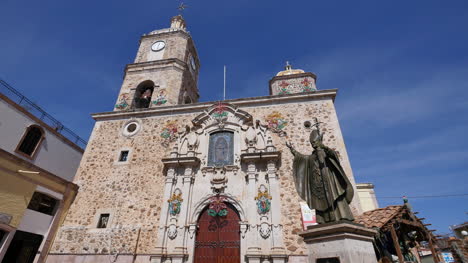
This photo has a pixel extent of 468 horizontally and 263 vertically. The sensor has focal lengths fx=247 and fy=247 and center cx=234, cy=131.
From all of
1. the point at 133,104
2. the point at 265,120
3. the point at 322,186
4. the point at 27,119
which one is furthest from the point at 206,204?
the point at 27,119

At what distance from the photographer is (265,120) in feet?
39.5

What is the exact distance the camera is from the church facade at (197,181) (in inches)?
370

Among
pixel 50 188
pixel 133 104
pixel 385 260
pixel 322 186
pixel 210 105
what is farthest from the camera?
pixel 133 104

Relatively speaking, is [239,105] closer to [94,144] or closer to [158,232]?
[158,232]

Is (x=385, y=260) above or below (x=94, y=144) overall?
below

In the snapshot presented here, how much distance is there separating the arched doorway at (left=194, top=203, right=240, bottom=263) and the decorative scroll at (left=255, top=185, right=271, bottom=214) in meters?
1.01

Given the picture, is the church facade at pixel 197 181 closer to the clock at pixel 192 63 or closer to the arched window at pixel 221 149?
the arched window at pixel 221 149

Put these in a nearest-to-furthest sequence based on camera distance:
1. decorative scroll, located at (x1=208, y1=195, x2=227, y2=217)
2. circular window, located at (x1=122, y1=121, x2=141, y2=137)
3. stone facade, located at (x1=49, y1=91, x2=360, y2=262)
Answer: stone facade, located at (x1=49, y1=91, x2=360, y2=262) < decorative scroll, located at (x1=208, y1=195, x2=227, y2=217) < circular window, located at (x1=122, y1=121, x2=141, y2=137)

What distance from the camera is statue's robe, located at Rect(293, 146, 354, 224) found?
472 cm

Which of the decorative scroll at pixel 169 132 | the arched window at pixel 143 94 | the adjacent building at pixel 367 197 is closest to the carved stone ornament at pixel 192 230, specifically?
the decorative scroll at pixel 169 132

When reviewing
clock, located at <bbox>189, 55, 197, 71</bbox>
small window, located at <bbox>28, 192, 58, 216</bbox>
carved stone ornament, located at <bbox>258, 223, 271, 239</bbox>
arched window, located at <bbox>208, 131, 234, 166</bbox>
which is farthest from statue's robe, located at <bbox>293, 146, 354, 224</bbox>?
clock, located at <bbox>189, 55, 197, 71</bbox>

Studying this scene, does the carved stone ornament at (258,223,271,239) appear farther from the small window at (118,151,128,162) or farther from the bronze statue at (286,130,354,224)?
the small window at (118,151,128,162)

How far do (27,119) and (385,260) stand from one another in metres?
16.2

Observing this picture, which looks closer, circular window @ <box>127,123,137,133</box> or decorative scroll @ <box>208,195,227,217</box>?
decorative scroll @ <box>208,195,227,217</box>
